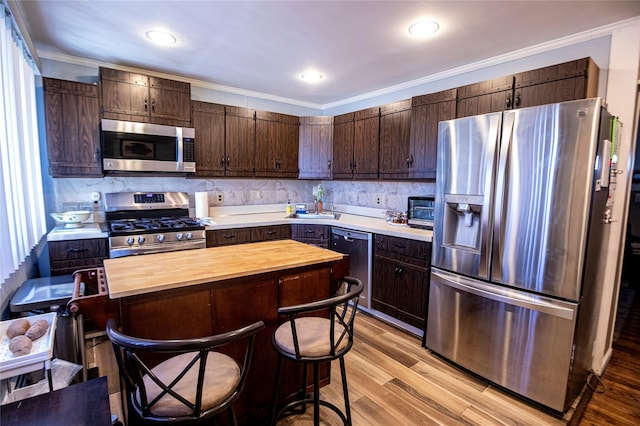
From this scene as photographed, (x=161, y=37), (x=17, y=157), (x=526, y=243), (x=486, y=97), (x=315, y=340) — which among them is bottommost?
(x=315, y=340)

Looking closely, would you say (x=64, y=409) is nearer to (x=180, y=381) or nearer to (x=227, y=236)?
(x=180, y=381)

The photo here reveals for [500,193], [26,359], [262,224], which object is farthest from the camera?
[262,224]

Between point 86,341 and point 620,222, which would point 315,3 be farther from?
point 620,222

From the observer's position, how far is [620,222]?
223 cm

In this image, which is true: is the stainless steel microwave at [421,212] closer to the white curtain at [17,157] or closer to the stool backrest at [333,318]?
the stool backrest at [333,318]

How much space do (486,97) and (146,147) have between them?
10.6 ft

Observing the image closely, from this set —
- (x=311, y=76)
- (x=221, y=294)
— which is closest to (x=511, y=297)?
(x=221, y=294)

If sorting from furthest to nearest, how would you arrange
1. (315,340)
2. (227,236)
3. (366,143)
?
(366,143) < (227,236) < (315,340)

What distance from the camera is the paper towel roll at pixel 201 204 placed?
3.60 m

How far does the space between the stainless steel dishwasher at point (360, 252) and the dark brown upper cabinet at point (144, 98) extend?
215cm

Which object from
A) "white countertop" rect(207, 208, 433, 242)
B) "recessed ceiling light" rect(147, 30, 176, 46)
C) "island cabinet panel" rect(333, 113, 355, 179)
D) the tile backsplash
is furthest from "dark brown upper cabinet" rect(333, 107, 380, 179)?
"recessed ceiling light" rect(147, 30, 176, 46)

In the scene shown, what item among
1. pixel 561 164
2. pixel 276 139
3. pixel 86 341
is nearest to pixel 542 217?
pixel 561 164

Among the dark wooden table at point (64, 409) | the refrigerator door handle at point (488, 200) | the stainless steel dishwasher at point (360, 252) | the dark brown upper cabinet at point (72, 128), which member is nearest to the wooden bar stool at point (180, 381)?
the dark wooden table at point (64, 409)

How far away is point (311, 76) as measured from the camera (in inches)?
133
